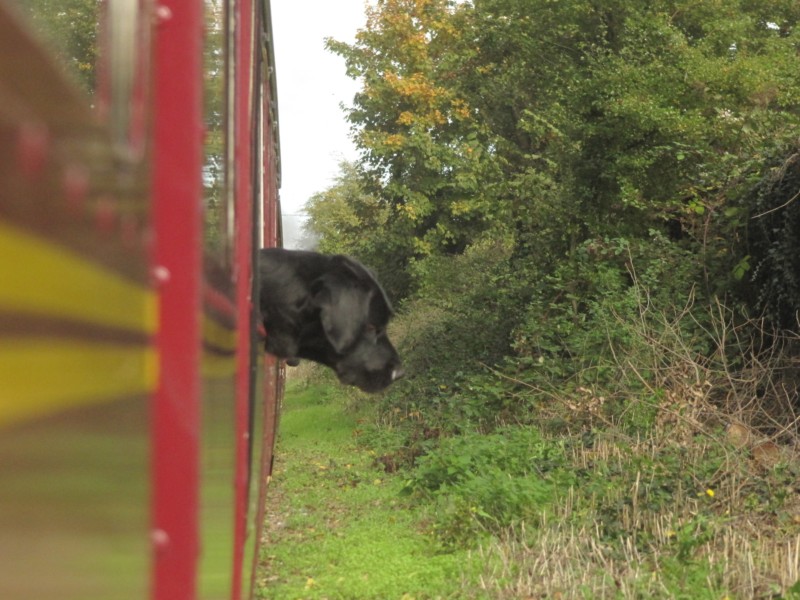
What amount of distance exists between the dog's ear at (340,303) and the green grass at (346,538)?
2604mm

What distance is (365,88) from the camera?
1111 inches

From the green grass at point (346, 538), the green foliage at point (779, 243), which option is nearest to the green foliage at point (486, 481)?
the green grass at point (346, 538)

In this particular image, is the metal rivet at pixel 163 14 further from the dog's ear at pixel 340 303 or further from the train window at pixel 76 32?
the dog's ear at pixel 340 303

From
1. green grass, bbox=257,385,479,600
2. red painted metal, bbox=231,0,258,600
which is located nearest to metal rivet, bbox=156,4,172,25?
red painted metal, bbox=231,0,258,600

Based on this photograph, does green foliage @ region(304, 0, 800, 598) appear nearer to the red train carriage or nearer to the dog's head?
the dog's head

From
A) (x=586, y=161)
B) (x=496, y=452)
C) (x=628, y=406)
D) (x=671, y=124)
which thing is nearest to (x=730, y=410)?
(x=628, y=406)

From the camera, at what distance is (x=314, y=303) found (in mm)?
4090

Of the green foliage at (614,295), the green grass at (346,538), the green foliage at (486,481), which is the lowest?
the green grass at (346,538)

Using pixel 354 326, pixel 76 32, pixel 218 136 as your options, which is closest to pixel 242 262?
pixel 218 136

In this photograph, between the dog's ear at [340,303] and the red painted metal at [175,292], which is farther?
the dog's ear at [340,303]

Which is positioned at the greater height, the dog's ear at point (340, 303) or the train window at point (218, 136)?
the train window at point (218, 136)

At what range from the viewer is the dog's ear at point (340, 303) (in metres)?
4.09

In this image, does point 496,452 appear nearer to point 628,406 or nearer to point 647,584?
point 628,406

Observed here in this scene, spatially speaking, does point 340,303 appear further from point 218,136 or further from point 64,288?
point 64,288
